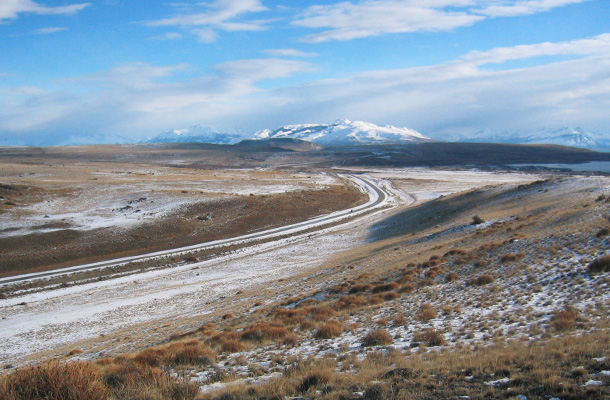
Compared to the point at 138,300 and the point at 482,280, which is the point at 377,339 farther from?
the point at 138,300

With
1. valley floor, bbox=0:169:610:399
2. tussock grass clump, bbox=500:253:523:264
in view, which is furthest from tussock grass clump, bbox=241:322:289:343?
tussock grass clump, bbox=500:253:523:264

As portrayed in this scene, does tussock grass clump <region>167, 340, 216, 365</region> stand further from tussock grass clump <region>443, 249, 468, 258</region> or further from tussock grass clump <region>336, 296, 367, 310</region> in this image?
tussock grass clump <region>443, 249, 468, 258</region>

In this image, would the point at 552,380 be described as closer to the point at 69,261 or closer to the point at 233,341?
the point at 233,341

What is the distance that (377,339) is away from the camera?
11133 mm

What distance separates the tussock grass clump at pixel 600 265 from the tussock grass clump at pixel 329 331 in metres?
10.4

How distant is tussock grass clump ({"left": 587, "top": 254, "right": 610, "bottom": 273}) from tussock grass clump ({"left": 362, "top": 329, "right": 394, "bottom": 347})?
952cm

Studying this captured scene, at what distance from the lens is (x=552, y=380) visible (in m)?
6.77

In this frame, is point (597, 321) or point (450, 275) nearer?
point (597, 321)

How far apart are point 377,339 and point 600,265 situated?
404 inches

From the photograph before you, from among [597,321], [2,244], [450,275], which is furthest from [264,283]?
[2,244]

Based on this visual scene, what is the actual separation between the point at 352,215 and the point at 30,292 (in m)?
41.9

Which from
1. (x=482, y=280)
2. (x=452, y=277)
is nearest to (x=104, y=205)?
(x=452, y=277)

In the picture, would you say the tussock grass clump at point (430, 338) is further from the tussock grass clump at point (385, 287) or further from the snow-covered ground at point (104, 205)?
the snow-covered ground at point (104, 205)

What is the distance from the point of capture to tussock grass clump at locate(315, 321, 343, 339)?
40.5 feet
